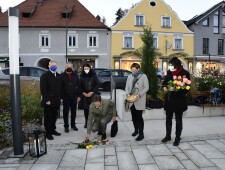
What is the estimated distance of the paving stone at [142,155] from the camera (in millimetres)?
5172

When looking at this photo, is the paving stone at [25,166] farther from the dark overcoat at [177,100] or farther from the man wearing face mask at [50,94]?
the dark overcoat at [177,100]

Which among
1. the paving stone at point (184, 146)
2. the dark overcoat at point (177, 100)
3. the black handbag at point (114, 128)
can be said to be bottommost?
the paving stone at point (184, 146)

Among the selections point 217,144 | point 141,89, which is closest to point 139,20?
point 141,89

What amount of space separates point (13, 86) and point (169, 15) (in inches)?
1171

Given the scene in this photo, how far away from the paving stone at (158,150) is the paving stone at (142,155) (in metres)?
0.10

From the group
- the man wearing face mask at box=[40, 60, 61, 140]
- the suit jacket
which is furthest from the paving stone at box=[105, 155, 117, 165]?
the suit jacket

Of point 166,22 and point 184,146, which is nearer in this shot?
point 184,146

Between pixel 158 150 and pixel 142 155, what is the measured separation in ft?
1.54

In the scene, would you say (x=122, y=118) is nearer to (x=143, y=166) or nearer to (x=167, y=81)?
(x=167, y=81)

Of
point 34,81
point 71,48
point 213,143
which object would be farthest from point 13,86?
point 71,48

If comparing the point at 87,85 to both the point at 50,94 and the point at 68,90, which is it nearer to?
the point at 68,90

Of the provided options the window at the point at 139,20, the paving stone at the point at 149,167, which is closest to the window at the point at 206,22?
the window at the point at 139,20

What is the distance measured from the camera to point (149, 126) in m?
8.09

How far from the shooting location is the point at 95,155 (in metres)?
5.51
